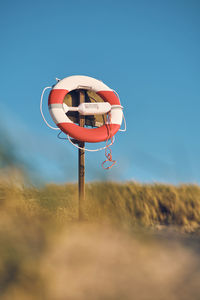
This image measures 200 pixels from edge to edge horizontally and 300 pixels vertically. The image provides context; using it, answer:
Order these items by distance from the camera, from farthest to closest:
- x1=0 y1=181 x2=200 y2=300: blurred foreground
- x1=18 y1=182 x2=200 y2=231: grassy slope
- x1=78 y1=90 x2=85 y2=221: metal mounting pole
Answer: x1=78 y1=90 x2=85 y2=221: metal mounting pole
x1=18 y1=182 x2=200 y2=231: grassy slope
x1=0 y1=181 x2=200 y2=300: blurred foreground

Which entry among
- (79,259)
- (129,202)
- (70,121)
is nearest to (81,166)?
(70,121)

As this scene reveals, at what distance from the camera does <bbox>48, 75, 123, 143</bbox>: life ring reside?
2.74 m

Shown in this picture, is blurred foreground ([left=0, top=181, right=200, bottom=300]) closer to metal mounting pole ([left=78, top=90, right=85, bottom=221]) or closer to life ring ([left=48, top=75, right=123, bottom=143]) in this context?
metal mounting pole ([left=78, top=90, right=85, bottom=221])

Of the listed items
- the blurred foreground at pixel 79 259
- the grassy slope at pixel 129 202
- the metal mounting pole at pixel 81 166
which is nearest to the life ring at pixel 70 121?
the metal mounting pole at pixel 81 166

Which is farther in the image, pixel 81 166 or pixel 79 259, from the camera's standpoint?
pixel 81 166

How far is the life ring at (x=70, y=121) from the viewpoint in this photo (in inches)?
108

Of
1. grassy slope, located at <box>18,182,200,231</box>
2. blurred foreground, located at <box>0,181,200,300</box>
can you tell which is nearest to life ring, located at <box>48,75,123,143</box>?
grassy slope, located at <box>18,182,200,231</box>

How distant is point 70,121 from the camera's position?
9.14 feet

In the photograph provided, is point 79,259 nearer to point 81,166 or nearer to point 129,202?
point 81,166

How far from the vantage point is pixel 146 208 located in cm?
285

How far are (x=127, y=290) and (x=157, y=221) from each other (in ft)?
5.93

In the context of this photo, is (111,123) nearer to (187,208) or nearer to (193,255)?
(187,208)

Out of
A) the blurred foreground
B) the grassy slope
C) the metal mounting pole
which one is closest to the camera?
the blurred foreground

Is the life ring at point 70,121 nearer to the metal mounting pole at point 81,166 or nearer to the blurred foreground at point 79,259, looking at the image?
the metal mounting pole at point 81,166
